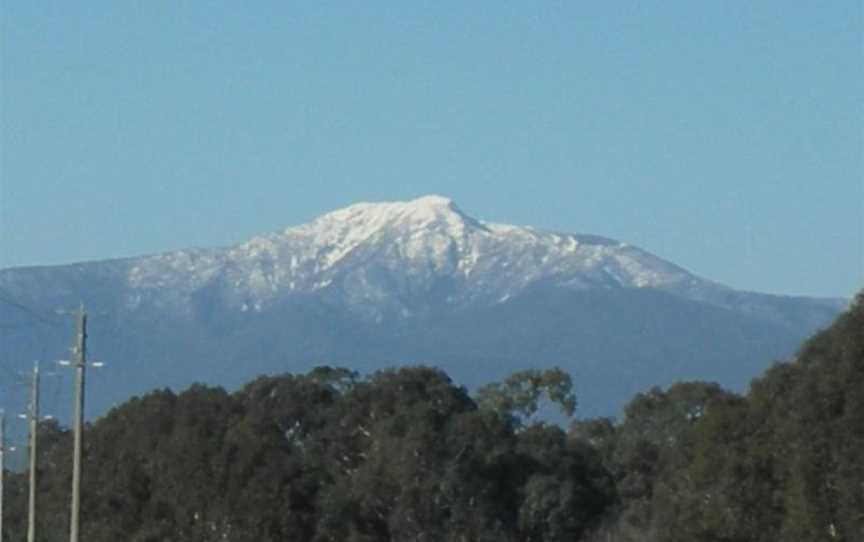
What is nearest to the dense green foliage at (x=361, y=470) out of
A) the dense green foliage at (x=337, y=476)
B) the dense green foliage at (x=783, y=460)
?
the dense green foliage at (x=337, y=476)

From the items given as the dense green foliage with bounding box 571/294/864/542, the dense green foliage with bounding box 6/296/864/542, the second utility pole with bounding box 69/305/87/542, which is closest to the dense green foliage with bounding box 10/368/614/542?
the dense green foliage with bounding box 6/296/864/542

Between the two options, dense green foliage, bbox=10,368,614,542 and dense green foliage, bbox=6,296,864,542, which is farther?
dense green foliage, bbox=10,368,614,542

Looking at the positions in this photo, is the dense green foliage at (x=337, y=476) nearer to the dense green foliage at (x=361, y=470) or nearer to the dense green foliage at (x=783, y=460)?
the dense green foliage at (x=361, y=470)

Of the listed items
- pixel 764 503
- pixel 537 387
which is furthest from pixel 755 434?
pixel 537 387

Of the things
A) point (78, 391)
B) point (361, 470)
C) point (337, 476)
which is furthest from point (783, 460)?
point (337, 476)

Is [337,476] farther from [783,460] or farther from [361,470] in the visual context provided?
[783,460]

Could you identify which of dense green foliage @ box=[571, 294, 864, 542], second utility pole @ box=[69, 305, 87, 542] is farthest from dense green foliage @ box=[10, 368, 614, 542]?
second utility pole @ box=[69, 305, 87, 542]

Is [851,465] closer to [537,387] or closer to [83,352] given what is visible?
[83,352]

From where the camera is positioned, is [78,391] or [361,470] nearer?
[78,391]

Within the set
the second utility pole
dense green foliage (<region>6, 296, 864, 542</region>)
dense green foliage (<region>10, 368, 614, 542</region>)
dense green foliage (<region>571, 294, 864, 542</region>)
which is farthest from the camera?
dense green foliage (<region>10, 368, 614, 542</region>)

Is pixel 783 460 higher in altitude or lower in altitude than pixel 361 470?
lower

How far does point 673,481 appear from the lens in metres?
75.9

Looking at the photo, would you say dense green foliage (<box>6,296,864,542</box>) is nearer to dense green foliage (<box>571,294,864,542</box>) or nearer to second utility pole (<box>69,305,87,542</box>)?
dense green foliage (<box>571,294,864,542</box>)

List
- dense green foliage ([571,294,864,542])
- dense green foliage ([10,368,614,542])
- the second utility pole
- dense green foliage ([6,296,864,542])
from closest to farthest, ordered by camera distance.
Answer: dense green foliage ([571,294,864,542]), the second utility pole, dense green foliage ([6,296,864,542]), dense green foliage ([10,368,614,542])
